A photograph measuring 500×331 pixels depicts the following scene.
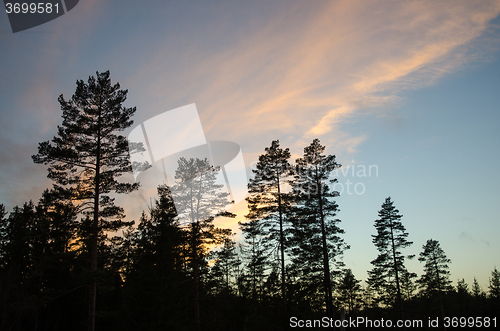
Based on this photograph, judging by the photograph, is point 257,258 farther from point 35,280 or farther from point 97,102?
point 35,280

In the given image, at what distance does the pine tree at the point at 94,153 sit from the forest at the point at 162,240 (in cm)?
5

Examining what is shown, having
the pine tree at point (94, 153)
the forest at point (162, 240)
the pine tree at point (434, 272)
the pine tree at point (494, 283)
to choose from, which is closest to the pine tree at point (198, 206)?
the forest at point (162, 240)

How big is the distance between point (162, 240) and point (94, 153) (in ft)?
21.5

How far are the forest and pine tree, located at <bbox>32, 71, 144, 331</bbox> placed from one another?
53mm

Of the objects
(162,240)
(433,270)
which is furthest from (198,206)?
(433,270)

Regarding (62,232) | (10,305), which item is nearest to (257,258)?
(62,232)

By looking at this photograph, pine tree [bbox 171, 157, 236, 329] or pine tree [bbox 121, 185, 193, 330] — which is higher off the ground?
pine tree [bbox 171, 157, 236, 329]

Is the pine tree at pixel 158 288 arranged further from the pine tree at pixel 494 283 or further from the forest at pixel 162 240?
the pine tree at pixel 494 283

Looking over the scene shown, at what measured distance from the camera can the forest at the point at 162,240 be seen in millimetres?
15906

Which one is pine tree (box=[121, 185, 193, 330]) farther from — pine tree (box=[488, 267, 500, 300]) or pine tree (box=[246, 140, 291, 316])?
pine tree (box=[488, 267, 500, 300])

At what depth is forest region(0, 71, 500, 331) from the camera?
15.9 meters

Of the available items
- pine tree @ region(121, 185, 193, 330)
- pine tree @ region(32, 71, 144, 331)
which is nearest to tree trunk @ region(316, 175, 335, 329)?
pine tree @ region(121, 185, 193, 330)

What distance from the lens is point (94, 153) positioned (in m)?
16.5

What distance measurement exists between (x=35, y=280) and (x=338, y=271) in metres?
30.1
